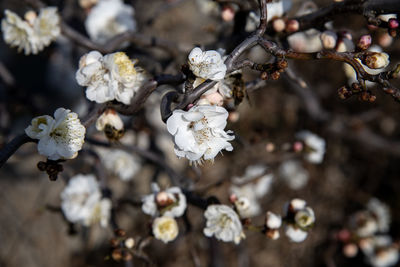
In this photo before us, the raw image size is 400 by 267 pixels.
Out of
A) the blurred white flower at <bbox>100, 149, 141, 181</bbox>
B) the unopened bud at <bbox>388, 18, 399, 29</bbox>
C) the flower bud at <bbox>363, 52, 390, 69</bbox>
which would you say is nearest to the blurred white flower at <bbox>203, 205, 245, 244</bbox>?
the flower bud at <bbox>363, 52, 390, 69</bbox>

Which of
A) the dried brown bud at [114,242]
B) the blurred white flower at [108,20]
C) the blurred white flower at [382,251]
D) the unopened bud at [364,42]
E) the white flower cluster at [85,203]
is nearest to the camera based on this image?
the unopened bud at [364,42]

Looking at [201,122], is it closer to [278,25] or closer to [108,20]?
[278,25]

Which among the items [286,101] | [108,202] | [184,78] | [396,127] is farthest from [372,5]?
[396,127]

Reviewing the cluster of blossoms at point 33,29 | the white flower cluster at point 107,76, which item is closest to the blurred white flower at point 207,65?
the white flower cluster at point 107,76

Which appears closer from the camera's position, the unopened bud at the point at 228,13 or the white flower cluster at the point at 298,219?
the white flower cluster at the point at 298,219

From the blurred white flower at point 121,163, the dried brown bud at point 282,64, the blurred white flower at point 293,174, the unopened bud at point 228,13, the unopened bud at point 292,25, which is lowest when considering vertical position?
the blurred white flower at point 293,174

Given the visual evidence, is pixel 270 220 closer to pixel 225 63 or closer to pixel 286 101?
pixel 225 63

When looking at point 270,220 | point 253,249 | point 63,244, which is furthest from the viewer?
point 253,249

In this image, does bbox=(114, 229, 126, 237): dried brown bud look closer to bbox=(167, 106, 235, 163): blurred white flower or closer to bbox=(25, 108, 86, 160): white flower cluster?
bbox=(25, 108, 86, 160): white flower cluster

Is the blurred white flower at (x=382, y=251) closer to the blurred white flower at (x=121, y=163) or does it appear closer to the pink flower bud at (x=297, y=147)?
the pink flower bud at (x=297, y=147)
